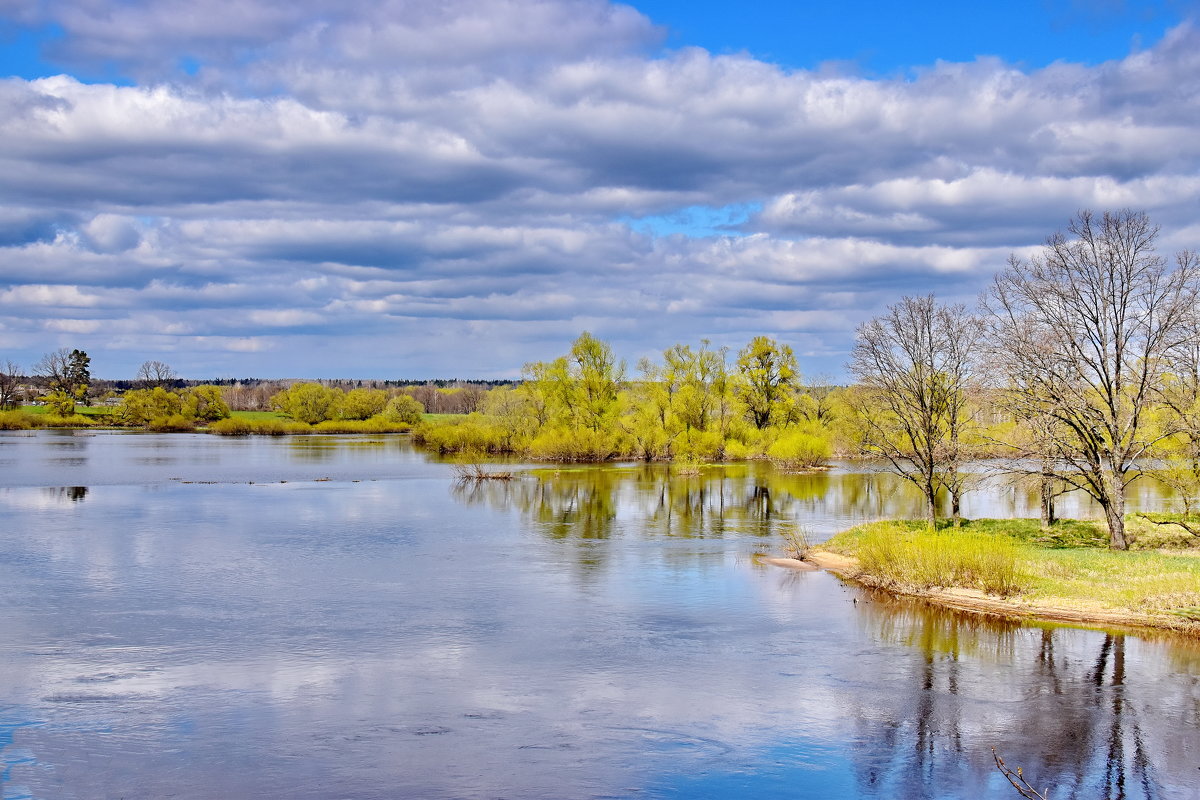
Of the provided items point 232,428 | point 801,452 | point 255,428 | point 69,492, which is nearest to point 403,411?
point 255,428

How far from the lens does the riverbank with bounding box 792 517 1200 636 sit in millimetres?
19969

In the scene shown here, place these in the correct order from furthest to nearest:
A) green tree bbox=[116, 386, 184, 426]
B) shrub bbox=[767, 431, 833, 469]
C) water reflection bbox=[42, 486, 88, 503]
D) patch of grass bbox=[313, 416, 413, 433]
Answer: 1. green tree bbox=[116, 386, 184, 426]
2. patch of grass bbox=[313, 416, 413, 433]
3. shrub bbox=[767, 431, 833, 469]
4. water reflection bbox=[42, 486, 88, 503]

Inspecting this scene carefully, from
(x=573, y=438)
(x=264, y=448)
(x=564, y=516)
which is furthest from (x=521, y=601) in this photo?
(x=264, y=448)

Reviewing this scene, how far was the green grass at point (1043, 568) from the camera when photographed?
20.1 metres

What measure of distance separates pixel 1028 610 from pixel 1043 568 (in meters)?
2.30

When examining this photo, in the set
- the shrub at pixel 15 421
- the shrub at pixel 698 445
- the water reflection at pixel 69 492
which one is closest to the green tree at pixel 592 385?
the shrub at pixel 698 445

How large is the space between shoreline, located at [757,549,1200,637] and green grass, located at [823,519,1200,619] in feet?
0.48

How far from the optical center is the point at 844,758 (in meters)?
13.1

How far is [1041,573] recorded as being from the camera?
22.7 m

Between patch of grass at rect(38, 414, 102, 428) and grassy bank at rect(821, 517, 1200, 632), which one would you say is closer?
grassy bank at rect(821, 517, 1200, 632)

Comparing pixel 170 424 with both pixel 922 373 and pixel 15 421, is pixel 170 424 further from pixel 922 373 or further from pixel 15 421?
pixel 922 373

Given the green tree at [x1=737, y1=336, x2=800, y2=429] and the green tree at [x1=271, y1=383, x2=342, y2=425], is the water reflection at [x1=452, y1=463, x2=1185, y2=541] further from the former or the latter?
the green tree at [x1=271, y1=383, x2=342, y2=425]

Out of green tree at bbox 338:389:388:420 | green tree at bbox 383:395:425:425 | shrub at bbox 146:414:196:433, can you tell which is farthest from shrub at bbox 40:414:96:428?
green tree at bbox 383:395:425:425

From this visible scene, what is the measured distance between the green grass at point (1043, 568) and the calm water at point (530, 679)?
49.5 inches
